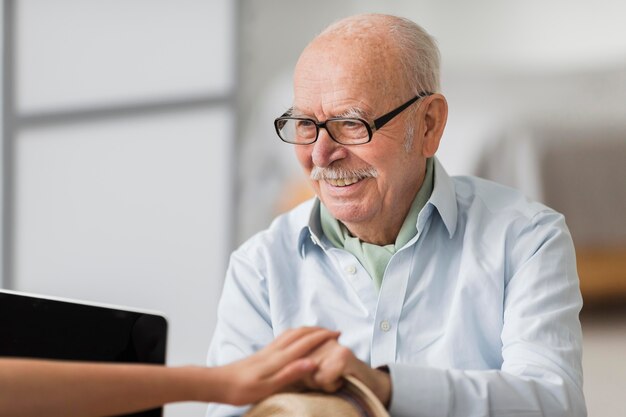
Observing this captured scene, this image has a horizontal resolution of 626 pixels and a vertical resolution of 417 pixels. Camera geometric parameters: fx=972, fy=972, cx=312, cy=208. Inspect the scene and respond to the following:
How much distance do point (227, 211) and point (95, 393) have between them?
3.09m

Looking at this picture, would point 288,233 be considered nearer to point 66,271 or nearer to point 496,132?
point 496,132

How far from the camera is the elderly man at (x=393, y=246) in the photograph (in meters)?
1.58

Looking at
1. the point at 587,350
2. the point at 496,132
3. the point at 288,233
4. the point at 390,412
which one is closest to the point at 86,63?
the point at 496,132

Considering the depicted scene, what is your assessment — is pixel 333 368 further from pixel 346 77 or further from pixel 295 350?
pixel 346 77

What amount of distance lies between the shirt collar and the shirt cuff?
401 mm

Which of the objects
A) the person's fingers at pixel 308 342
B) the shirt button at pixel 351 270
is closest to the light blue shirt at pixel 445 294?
the shirt button at pixel 351 270

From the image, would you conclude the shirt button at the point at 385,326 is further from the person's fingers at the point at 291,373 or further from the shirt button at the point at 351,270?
the person's fingers at the point at 291,373

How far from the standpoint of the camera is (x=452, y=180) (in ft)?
5.92

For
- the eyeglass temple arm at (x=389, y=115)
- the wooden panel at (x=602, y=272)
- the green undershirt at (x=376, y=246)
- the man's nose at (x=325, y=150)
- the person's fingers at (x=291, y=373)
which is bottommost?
the wooden panel at (x=602, y=272)

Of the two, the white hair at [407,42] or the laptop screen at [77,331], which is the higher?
the white hair at [407,42]

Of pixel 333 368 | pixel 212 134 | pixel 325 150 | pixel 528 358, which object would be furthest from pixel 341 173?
pixel 212 134

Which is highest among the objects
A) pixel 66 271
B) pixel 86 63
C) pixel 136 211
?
pixel 86 63

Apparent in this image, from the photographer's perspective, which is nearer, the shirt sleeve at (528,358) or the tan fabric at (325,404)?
the tan fabric at (325,404)

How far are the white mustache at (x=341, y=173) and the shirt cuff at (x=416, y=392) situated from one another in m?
0.42
